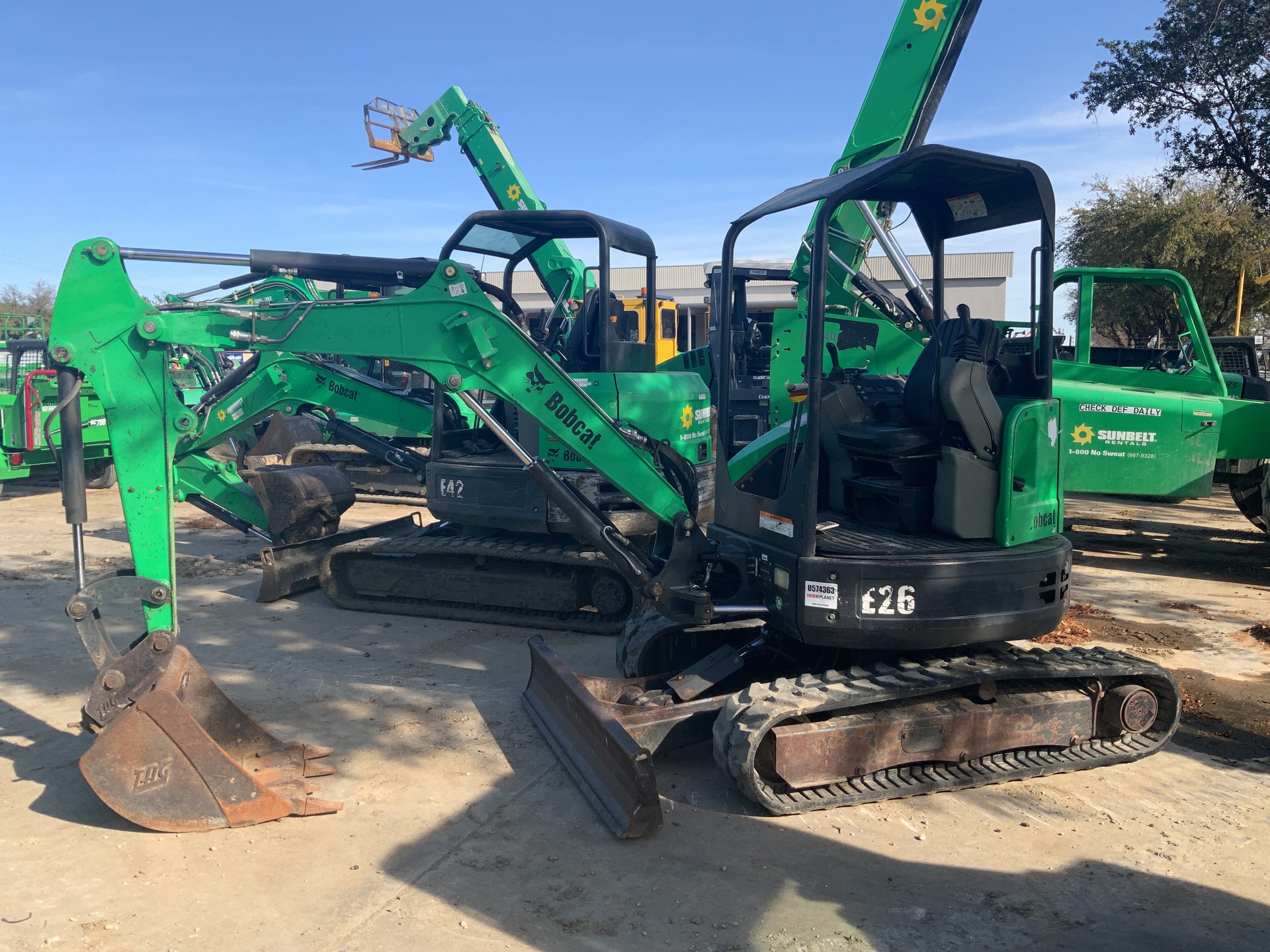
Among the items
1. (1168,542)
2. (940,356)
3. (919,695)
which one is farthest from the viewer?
(1168,542)

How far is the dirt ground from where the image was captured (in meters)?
3.36

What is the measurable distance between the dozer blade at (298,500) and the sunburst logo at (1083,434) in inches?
267

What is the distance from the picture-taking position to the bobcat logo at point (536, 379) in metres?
5.60

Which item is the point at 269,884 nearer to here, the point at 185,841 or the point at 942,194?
the point at 185,841

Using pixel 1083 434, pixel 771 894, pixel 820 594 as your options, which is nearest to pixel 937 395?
pixel 820 594

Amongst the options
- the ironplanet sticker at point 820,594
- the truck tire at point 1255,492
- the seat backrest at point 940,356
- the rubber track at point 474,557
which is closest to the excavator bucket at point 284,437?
the rubber track at point 474,557

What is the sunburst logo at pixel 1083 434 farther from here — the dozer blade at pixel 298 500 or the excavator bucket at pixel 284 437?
the excavator bucket at pixel 284 437

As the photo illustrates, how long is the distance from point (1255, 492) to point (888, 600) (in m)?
7.68

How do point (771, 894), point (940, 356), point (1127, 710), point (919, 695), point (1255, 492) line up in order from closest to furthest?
1. point (771, 894)
2. point (919, 695)
3. point (940, 356)
4. point (1127, 710)
5. point (1255, 492)

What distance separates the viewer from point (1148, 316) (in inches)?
950

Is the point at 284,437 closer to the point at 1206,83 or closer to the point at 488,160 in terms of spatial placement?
the point at 488,160

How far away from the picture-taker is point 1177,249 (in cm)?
2334

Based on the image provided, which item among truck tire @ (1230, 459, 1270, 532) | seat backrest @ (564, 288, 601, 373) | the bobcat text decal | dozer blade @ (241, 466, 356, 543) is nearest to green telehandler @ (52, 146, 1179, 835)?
the bobcat text decal

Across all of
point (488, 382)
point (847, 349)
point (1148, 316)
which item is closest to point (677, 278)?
point (1148, 316)
